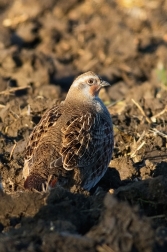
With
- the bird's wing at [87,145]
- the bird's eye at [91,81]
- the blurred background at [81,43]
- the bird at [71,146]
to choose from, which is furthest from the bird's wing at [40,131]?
the blurred background at [81,43]

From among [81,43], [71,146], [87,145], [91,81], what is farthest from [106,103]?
[81,43]

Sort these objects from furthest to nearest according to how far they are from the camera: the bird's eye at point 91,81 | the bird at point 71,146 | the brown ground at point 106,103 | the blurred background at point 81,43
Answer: the blurred background at point 81,43
the bird's eye at point 91,81
the bird at point 71,146
the brown ground at point 106,103

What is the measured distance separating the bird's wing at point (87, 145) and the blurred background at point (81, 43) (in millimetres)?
3139

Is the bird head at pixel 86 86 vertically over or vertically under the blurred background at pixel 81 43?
under

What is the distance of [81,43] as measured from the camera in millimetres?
13102

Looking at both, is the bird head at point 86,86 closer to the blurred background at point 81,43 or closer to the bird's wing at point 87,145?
the bird's wing at point 87,145

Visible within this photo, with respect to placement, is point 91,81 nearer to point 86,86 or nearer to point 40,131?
point 86,86

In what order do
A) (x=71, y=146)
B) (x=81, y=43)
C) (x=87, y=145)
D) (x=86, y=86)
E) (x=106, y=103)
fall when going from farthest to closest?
(x=81, y=43) < (x=106, y=103) < (x=86, y=86) < (x=87, y=145) < (x=71, y=146)

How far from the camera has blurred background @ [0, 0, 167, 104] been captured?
36.0ft

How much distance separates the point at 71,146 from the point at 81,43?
7005 mm

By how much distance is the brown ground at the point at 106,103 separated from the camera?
4.34 meters

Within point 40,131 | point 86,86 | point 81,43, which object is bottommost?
point 40,131

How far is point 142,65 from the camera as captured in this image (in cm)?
1243

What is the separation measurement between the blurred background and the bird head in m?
2.52
